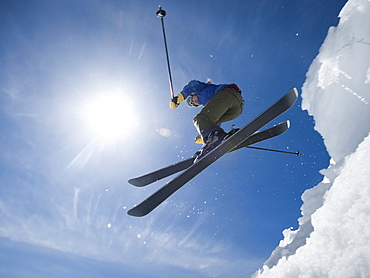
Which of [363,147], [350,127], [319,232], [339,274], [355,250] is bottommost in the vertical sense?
[339,274]

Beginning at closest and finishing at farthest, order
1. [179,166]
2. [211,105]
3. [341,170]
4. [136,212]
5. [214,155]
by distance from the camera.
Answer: [214,155] < [136,212] < [211,105] < [179,166] < [341,170]

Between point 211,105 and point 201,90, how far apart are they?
584mm

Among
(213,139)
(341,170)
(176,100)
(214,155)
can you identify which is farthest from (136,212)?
(341,170)

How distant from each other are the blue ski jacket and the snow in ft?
13.0

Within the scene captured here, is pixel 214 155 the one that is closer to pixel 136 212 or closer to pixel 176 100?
pixel 176 100

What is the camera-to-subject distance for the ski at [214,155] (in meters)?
3.71

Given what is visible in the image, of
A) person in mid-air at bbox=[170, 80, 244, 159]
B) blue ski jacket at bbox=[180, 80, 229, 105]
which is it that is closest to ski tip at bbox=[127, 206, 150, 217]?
person in mid-air at bbox=[170, 80, 244, 159]

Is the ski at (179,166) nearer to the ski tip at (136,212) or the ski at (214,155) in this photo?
the ski at (214,155)

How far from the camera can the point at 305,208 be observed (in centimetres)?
1359

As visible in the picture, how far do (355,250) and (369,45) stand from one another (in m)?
9.34

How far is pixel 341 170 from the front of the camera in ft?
30.8

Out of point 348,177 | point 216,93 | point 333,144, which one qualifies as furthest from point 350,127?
point 216,93

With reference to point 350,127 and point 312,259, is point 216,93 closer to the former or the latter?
point 312,259

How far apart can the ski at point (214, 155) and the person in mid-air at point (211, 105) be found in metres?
0.18
